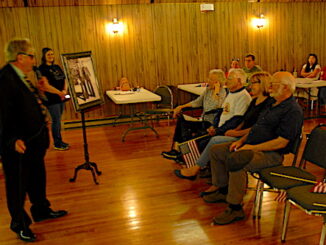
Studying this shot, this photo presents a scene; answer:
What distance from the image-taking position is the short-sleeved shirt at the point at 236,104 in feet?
12.3

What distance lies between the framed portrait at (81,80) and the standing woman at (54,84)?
3.20 ft

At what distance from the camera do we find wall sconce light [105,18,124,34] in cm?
759

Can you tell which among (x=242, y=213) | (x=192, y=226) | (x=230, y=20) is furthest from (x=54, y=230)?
(x=230, y=20)

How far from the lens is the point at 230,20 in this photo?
328 inches

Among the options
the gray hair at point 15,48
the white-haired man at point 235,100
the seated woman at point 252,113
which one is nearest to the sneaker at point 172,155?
the seated woman at point 252,113

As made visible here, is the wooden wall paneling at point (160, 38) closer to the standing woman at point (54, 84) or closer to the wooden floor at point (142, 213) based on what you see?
the standing woman at point (54, 84)

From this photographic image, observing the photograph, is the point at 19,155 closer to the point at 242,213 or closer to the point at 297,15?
the point at 242,213

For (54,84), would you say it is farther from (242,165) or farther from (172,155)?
(242,165)

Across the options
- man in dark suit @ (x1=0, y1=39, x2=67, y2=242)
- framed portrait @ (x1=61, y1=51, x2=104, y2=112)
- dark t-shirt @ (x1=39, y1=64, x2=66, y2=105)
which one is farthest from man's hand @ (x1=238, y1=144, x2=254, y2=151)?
dark t-shirt @ (x1=39, y1=64, x2=66, y2=105)

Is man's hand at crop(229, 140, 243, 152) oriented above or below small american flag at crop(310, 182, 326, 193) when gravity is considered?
above

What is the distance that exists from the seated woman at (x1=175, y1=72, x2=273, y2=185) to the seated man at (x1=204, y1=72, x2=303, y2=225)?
275 mm

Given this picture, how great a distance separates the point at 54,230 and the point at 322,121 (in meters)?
5.55

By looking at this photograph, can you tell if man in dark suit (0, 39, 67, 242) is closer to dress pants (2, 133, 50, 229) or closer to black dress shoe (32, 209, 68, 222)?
dress pants (2, 133, 50, 229)

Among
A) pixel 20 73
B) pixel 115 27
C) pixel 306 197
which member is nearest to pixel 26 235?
pixel 20 73
